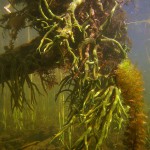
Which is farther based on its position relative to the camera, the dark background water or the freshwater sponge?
the dark background water

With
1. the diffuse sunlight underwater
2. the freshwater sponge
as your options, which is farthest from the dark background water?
the diffuse sunlight underwater

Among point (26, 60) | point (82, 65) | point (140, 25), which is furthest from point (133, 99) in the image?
point (140, 25)

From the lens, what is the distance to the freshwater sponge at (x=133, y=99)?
396 cm

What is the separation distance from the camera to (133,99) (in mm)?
4023

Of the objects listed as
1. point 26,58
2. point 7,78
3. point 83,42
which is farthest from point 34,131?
point 83,42

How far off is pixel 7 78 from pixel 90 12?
2.25 metres

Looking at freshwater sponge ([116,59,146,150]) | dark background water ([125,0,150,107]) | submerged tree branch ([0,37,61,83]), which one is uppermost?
dark background water ([125,0,150,107])

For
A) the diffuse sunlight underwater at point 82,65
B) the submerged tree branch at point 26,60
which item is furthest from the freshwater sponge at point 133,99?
the submerged tree branch at point 26,60

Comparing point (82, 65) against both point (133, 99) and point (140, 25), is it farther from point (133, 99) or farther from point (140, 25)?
point (140, 25)

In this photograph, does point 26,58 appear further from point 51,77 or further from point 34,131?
point 34,131

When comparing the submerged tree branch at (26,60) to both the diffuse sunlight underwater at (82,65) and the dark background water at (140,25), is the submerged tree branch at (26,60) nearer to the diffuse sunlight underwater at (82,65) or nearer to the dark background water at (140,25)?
the diffuse sunlight underwater at (82,65)

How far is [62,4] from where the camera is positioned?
4746 mm

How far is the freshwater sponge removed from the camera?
3.96 metres

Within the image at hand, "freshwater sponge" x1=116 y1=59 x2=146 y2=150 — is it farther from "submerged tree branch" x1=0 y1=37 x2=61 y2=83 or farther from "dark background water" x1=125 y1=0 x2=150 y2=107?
"submerged tree branch" x1=0 y1=37 x2=61 y2=83
